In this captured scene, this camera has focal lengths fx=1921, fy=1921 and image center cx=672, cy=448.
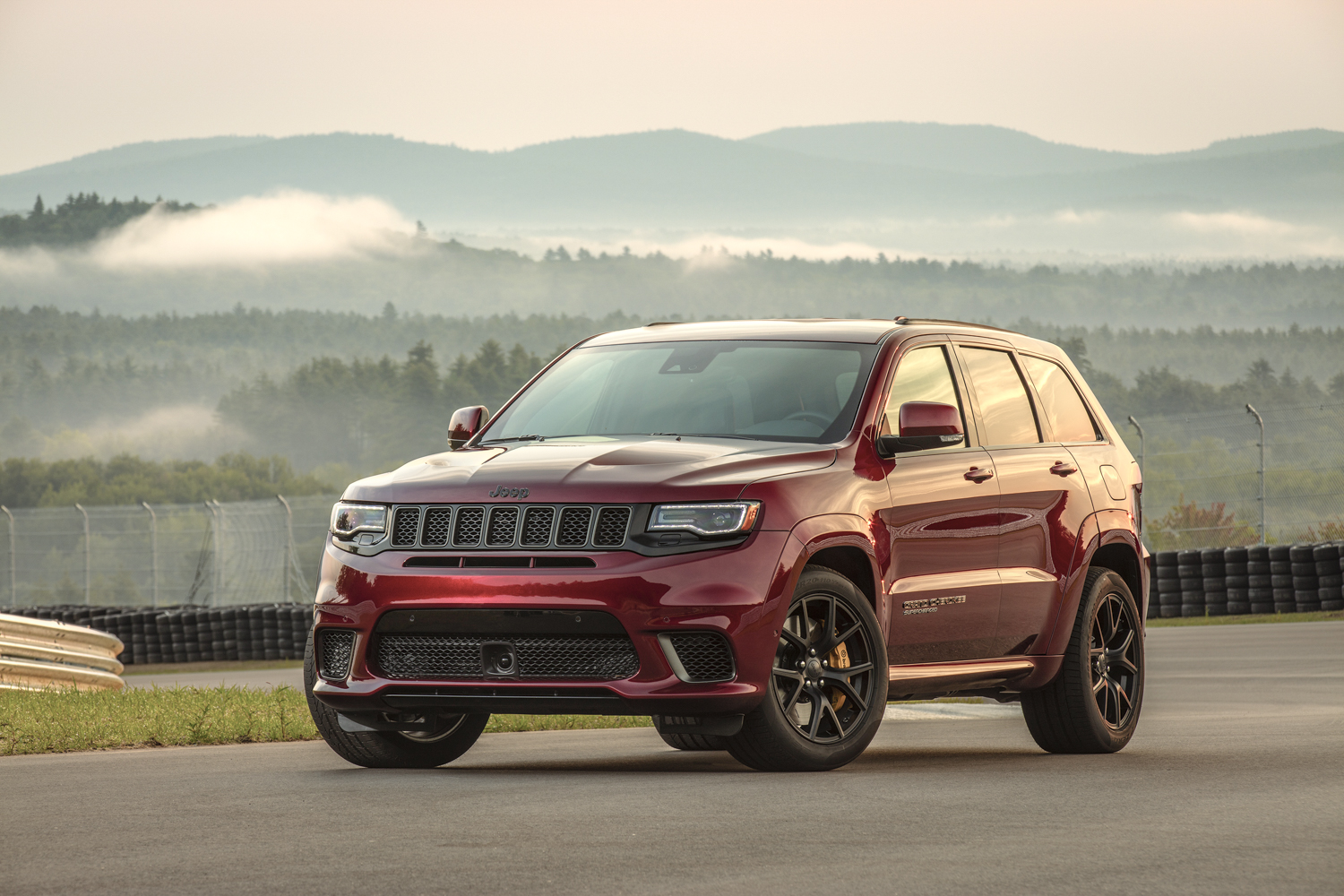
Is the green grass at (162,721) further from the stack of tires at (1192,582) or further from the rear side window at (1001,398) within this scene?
the stack of tires at (1192,582)

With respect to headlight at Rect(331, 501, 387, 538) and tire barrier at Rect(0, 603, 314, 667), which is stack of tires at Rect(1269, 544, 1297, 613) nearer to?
tire barrier at Rect(0, 603, 314, 667)

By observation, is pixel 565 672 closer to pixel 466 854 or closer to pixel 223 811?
pixel 223 811

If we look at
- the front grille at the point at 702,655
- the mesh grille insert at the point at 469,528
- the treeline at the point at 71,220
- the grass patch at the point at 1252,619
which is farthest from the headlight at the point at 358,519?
the treeline at the point at 71,220

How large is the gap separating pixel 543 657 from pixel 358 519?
1.13 meters

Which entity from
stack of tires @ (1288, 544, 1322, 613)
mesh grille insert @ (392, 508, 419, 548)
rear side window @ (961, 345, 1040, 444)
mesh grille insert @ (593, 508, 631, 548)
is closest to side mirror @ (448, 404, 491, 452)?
mesh grille insert @ (392, 508, 419, 548)

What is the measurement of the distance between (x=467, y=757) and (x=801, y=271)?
175 m

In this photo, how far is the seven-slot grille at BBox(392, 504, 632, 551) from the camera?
7.85 metres

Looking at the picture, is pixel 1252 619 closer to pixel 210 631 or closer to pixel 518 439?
pixel 210 631

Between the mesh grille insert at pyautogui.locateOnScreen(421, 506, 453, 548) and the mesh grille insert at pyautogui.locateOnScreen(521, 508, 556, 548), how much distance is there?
378 millimetres

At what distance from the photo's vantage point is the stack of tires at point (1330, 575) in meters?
26.1

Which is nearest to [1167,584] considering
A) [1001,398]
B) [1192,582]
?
[1192,582]

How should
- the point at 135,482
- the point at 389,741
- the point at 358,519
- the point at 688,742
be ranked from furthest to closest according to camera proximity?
the point at 135,482 → the point at 688,742 → the point at 389,741 → the point at 358,519

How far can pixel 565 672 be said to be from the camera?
7871 millimetres

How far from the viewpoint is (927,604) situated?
8.77 meters
